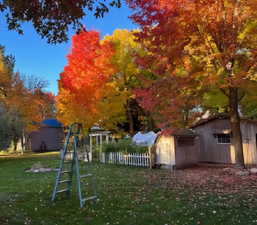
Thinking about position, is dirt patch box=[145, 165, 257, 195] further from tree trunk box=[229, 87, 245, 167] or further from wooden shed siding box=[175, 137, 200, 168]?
wooden shed siding box=[175, 137, 200, 168]

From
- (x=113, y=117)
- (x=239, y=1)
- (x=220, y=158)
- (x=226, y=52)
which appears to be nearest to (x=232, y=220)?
(x=226, y=52)

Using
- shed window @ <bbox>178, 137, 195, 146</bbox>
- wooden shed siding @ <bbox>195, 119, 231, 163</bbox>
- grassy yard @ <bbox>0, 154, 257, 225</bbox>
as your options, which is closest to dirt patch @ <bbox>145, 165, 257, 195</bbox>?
grassy yard @ <bbox>0, 154, 257, 225</bbox>

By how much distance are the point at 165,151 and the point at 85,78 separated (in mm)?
8277

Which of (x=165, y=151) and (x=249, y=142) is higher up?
(x=249, y=142)

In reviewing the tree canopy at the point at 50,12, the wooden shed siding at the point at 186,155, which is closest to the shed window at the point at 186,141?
the wooden shed siding at the point at 186,155

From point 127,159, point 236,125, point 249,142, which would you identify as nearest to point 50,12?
point 236,125

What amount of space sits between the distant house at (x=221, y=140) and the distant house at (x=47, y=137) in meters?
22.2

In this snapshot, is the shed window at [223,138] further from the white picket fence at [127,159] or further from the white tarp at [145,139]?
the white picket fence at [127,159]

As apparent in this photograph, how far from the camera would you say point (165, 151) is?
44.3ft

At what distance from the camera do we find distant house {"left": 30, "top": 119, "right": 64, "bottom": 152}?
32.3 m

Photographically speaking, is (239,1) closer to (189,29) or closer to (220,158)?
(189,29)

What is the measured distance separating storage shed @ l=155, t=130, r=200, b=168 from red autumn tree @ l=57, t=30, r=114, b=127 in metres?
6.42

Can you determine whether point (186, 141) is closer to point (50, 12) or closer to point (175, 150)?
point (175, 150)

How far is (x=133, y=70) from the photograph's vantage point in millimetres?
20875
